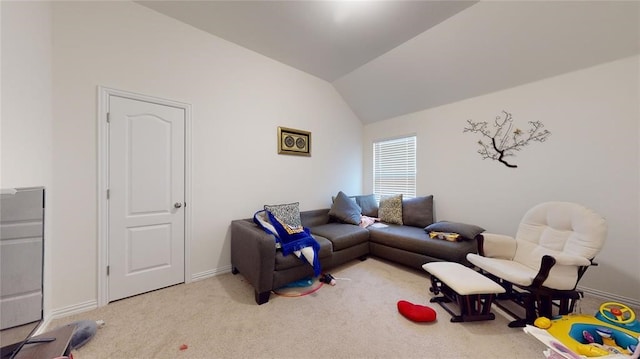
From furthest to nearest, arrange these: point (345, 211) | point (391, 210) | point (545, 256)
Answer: point (391, 210) < point (345, 211) < point (545, 256)

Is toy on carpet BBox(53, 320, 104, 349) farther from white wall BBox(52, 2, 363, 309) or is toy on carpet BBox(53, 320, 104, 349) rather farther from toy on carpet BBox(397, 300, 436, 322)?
toy on carpet BBox(397, 300, 436, 322)

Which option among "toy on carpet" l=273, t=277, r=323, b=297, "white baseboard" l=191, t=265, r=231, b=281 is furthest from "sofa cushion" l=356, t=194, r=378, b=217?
"white baseboard" l=191, t=265, r=231, b=281

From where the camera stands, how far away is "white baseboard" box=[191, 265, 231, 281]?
253 cm

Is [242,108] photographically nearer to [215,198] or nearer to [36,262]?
[215,198]

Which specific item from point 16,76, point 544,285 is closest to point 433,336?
point 544,285

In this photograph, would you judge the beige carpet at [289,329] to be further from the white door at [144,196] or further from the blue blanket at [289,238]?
the blue blanket at [289,238]

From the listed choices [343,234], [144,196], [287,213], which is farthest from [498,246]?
[144,196]

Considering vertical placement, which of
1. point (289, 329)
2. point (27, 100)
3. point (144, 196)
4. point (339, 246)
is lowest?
point (289, 329)

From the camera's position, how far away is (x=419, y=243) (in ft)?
8.87

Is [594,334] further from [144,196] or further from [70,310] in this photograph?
[70,310]

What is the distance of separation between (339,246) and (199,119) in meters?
2.35

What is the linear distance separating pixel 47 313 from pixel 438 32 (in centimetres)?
472

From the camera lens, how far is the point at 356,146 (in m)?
4.48

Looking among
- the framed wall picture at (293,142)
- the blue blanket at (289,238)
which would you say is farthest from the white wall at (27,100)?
the framed wall picture at (293,142)
